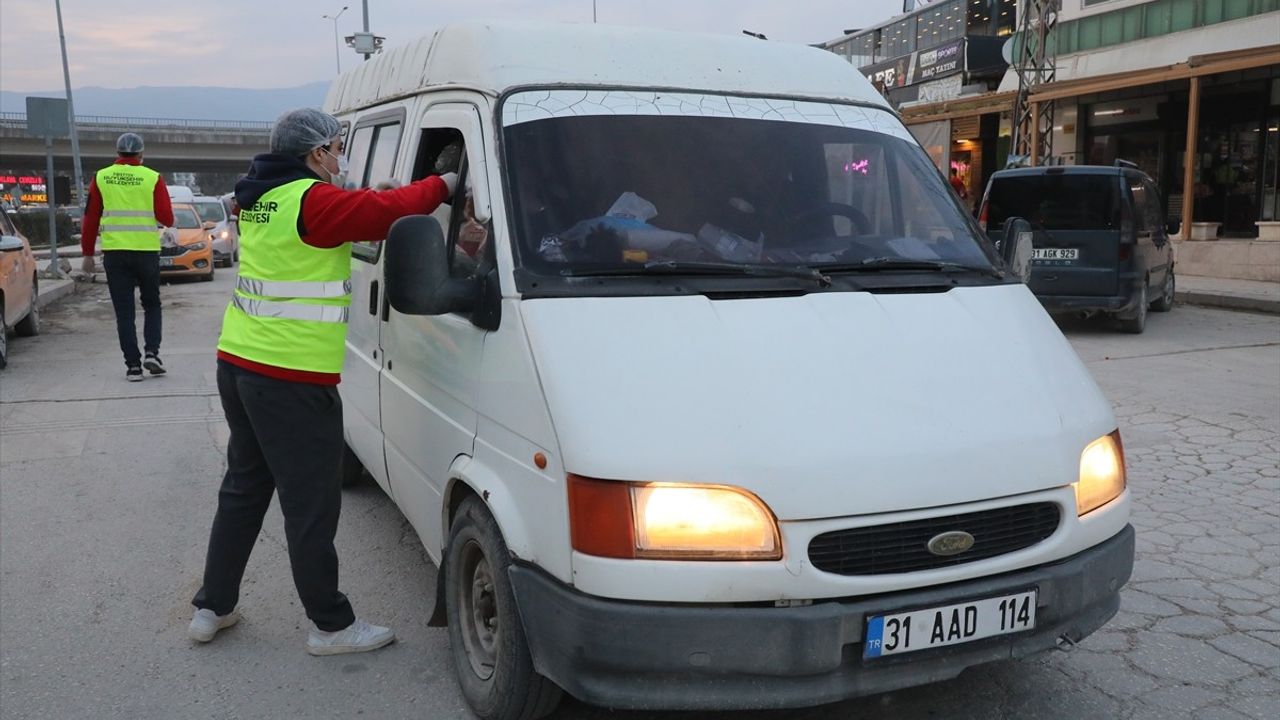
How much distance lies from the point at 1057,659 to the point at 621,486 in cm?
194

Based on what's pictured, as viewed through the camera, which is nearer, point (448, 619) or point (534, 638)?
point (534, 638)

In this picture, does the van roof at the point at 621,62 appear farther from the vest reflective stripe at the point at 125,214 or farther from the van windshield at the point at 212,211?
the van windshield at the point at 212,211

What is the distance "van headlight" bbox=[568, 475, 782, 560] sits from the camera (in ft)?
8.68

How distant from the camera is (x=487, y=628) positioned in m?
3.32

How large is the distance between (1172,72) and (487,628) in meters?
20.2

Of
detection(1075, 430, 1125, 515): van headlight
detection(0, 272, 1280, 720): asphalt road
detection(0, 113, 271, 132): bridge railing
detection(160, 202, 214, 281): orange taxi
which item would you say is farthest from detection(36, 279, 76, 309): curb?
detection(0, 113, 271, 132): bridge railing

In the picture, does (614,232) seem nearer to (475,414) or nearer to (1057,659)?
(475,414)

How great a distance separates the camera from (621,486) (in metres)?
2.65

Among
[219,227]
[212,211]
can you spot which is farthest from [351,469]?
[212,211]

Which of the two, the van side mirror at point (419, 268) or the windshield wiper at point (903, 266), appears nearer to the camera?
the van side mirror at point (419, 268)

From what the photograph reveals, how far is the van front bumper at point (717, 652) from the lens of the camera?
2.63 metres

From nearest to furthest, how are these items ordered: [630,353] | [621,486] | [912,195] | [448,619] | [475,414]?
[621,486] < [630,353] < [475,414] < [448,619] < [912,195]

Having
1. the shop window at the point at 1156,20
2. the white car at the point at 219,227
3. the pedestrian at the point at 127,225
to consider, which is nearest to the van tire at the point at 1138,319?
the pedestrian at the point at 127,225

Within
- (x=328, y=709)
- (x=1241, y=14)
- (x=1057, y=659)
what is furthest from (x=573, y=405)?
(x=1241, y=14)
